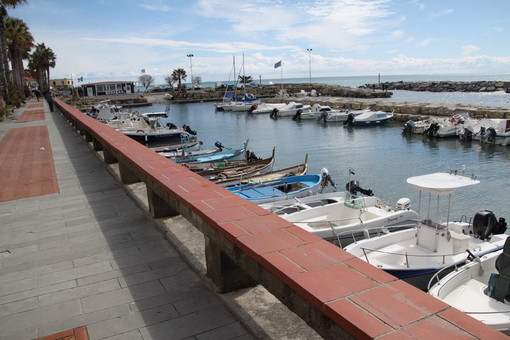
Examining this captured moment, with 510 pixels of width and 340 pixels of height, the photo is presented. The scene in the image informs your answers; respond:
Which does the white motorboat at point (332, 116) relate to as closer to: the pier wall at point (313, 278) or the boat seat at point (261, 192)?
the boat seat at point (261, 192)

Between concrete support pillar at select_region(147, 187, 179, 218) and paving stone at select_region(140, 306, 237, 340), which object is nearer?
paving stone at select_region(140, 306, 237, 340)

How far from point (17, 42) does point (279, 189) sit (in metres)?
53.0

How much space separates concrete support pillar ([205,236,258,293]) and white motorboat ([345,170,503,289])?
5038mm

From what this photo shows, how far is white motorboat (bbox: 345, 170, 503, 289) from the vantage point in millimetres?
8164

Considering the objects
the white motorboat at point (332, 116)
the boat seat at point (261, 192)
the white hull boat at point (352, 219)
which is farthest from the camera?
the white motorboat at point (332, 116)

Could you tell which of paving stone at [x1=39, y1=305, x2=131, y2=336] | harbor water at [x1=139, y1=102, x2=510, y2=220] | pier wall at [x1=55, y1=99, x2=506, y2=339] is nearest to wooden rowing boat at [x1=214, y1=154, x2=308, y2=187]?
harbor water at [x1=139, y1=102, x2=510, y2=220]

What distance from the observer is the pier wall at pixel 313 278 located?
202 centimetres

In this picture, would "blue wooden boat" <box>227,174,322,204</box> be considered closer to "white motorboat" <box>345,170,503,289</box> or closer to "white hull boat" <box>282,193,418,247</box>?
"white hull boat" <box>282,193,418,247</box>

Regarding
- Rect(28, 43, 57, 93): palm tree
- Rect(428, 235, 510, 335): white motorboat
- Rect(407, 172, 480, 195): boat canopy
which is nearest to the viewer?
Rect(428, 235, 510, 335): white motorboat

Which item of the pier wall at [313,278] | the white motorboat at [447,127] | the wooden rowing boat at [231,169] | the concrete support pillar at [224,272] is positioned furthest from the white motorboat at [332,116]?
the concrete support pillar at [224,272]

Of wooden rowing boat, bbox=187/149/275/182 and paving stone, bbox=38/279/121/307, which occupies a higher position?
paving stone, bbox=38/279/121/307

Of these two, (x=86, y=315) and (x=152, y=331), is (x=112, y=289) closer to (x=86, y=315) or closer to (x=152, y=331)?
(x=86, y=315)

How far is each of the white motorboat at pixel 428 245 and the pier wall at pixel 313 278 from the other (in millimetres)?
5192

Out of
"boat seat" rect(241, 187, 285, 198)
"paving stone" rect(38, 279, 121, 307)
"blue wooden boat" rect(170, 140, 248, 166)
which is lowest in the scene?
"boat seat" rect(241, 187, 285, 198)
